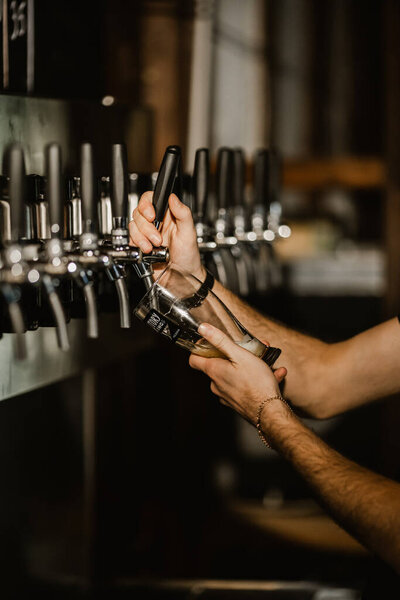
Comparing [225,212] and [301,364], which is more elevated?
[225,212]

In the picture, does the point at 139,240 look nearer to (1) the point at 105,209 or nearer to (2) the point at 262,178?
(1) the point at 105,209

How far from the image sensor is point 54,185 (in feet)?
3.42

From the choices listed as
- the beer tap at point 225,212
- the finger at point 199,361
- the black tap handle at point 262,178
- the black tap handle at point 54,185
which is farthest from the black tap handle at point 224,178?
the black tap handle at point 54,185

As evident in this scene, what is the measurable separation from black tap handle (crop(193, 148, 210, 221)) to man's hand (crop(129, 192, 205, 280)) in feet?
0.38

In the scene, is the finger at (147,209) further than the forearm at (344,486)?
Yes

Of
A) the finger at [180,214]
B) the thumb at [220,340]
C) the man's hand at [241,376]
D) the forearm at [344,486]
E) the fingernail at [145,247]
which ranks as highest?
the finger at [180,214]

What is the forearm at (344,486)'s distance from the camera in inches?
46.0

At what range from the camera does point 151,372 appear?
273 cm

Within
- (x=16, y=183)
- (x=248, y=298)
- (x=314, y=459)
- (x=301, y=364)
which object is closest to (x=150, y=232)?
(x=16, y=183)

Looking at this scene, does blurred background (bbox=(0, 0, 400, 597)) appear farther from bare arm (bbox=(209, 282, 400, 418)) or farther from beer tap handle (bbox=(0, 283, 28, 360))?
beer tap handle (bbox=(0, 283, 28, 360))

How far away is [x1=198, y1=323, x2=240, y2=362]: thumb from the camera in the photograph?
124 cm

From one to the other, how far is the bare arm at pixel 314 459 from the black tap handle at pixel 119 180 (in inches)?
9.3

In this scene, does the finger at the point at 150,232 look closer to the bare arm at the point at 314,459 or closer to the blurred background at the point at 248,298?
the bare arm at the point at 314,459

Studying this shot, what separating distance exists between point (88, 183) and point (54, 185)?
0.11 metres
